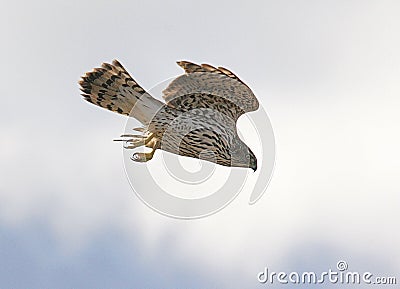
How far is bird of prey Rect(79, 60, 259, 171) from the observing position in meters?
20.4

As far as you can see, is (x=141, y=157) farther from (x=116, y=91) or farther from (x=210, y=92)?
(x=210, y=92)

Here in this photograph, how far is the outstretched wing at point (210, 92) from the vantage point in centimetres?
1988

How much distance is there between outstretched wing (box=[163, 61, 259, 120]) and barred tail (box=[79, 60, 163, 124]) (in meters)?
0.63

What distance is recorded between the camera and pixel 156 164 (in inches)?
815

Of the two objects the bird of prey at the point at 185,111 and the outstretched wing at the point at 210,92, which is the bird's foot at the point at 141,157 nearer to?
the bird of prey at the point at 185,111

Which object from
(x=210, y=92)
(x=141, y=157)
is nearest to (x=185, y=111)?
(x=210, y=92)

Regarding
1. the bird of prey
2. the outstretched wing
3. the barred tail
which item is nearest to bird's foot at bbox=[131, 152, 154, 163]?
the bird of prey

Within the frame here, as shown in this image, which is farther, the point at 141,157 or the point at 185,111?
the point at 141,157

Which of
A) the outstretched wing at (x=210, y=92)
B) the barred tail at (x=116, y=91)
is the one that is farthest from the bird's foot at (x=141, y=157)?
the outstretched wing at (x=210, y=92)

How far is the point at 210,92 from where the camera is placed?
2055cm

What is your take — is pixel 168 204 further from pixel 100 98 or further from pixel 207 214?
pixel 100 98

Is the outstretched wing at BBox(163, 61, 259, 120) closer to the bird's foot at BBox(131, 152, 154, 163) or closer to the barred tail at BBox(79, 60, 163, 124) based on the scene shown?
the barred tail at BBox(79, 60, 163, 124)

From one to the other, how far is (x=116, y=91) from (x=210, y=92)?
6.26 ft

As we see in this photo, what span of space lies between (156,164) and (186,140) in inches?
29.8
